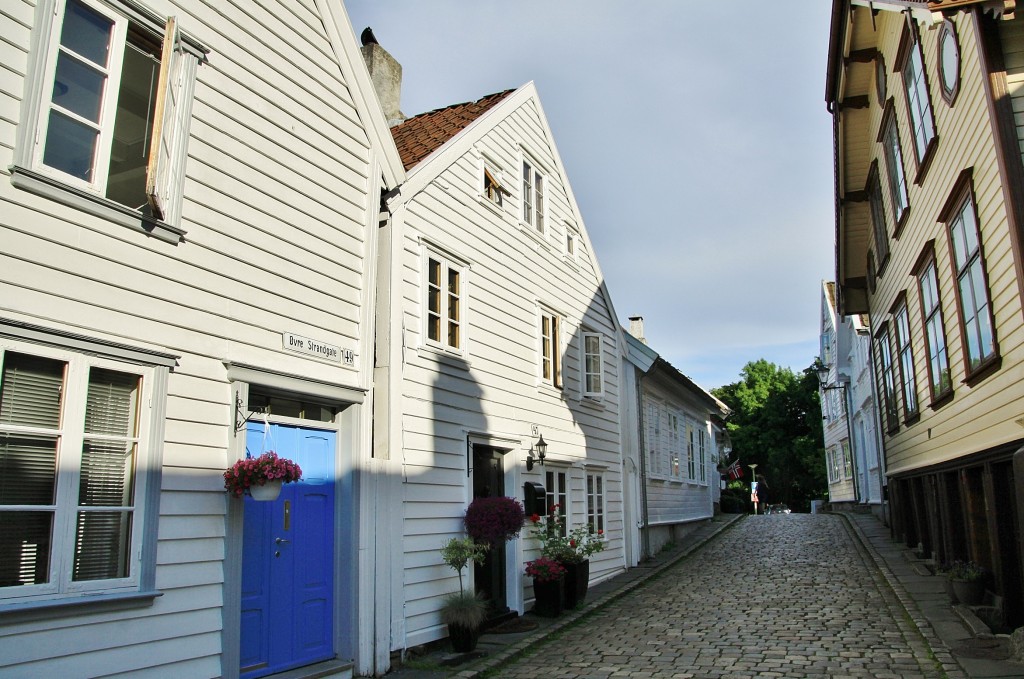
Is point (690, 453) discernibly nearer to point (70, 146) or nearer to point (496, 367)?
point (496, 367)

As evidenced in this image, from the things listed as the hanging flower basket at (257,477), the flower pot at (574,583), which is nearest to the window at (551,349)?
the flower pot at (574,583)

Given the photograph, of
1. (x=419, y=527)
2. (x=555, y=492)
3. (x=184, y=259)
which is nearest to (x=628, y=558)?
(x=555, y=492)

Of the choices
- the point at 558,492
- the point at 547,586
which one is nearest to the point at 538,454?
the point at 558,492

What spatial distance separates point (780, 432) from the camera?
5606 cm

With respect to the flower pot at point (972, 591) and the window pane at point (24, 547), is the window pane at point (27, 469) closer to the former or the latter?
the window pane at point (24, 547)

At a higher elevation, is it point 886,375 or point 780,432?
point 780,432

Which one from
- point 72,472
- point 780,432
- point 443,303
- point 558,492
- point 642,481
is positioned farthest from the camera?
point 780,432

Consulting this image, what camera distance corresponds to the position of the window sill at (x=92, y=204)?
17.4 feet

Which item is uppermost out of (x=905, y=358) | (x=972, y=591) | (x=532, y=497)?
(x=905, y=358)

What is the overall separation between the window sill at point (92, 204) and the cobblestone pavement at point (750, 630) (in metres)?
5.38

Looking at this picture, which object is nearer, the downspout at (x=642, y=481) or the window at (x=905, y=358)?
the window at (x=905, y=358)

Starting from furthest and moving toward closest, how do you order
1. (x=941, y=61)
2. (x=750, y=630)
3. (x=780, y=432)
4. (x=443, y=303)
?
(x=780, y=432)
(x=443, y=303)
(x=750, y=630)
(x=941, y=61)

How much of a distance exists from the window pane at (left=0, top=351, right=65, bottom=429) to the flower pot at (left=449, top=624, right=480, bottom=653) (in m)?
5.13

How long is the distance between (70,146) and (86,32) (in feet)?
2.96
